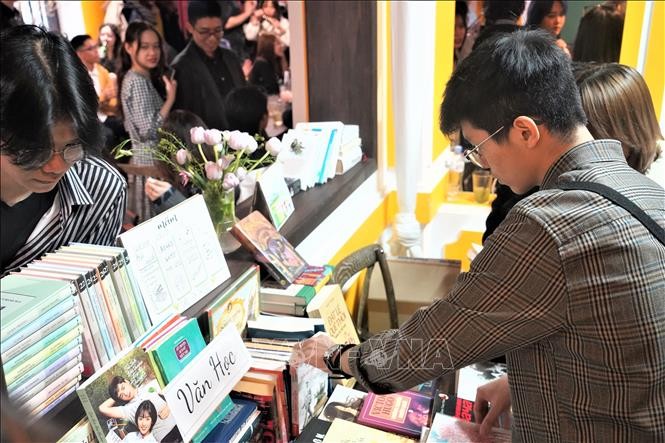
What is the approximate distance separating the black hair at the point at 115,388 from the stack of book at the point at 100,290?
0.07m

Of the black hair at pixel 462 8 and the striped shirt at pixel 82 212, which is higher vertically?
Result: the black hair at pixel 462 8

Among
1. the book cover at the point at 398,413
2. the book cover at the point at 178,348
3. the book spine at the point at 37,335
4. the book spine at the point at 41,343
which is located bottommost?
the book cover at the point at 398,413

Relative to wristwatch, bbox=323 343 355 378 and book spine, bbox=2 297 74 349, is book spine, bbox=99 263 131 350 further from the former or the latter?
wristwatch, bbox=323 343 355 378

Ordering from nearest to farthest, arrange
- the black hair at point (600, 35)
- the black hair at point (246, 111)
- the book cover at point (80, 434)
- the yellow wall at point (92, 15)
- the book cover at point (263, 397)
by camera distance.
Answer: the book cover at point (80, 434) → the book cover at point (263, 397) → the black hair at point (246, 111) → the black hair at point (600, 35) → the yellow wall at point (92, 15)

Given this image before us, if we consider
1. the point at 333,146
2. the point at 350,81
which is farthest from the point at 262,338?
the point at 350,81

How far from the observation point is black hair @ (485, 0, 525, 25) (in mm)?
3676

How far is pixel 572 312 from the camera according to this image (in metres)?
0.91

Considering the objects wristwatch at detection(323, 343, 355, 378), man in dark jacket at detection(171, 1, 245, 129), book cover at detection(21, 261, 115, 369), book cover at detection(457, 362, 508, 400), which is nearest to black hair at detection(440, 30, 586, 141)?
wristwatch at detection(323, 343, 355, 378)

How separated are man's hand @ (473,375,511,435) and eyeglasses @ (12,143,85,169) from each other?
1.10m

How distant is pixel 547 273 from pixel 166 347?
2.55 feet

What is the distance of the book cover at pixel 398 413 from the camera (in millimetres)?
1474

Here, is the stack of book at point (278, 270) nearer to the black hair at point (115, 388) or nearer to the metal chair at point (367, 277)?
the metal chair at point (367, 277)

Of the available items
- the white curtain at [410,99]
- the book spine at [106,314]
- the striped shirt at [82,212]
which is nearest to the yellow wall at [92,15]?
the white curtain at [410,99]

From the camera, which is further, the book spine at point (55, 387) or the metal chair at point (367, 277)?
the metal chair at point (367, 277)
